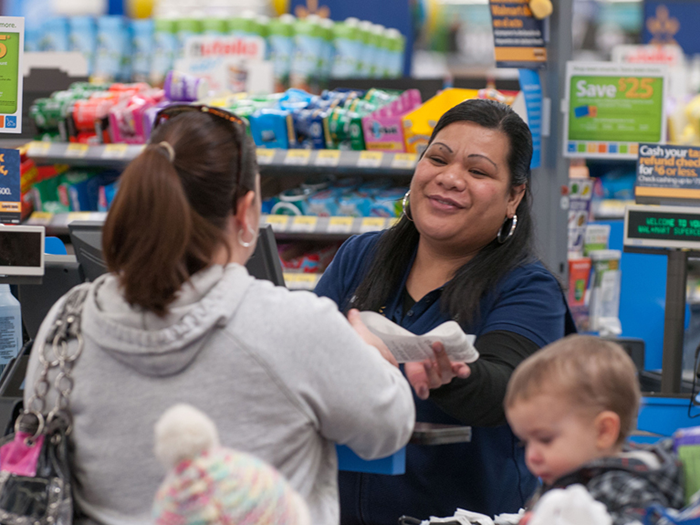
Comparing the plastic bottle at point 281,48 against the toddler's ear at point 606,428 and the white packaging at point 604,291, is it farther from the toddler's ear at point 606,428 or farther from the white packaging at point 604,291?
the toddler's ear at point 606,428

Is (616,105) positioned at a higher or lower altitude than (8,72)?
higher

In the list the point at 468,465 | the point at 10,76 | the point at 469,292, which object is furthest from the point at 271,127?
the point at 468,465

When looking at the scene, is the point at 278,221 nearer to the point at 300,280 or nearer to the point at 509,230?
the point at 300,280

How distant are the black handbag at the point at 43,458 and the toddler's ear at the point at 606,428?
77 centimetres

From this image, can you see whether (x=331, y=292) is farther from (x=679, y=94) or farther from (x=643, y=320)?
(x=679, y=94)

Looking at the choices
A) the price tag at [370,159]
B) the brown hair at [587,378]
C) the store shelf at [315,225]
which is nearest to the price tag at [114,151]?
the store shelf at [315,225]

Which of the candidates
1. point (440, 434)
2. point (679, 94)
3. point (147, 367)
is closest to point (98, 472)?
point (147, 367)

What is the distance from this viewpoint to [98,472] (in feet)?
4.11

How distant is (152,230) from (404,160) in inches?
121

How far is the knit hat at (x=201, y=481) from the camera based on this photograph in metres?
0.95

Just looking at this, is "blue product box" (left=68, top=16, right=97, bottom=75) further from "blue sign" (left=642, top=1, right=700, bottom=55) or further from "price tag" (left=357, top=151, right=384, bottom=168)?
"blue sign" (left=642, top=1, right=700, bottom=55)

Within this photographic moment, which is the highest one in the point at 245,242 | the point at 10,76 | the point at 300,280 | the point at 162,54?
the point at 162,54

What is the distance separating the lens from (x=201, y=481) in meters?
0.97

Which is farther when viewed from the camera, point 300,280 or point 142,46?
point 142,46
